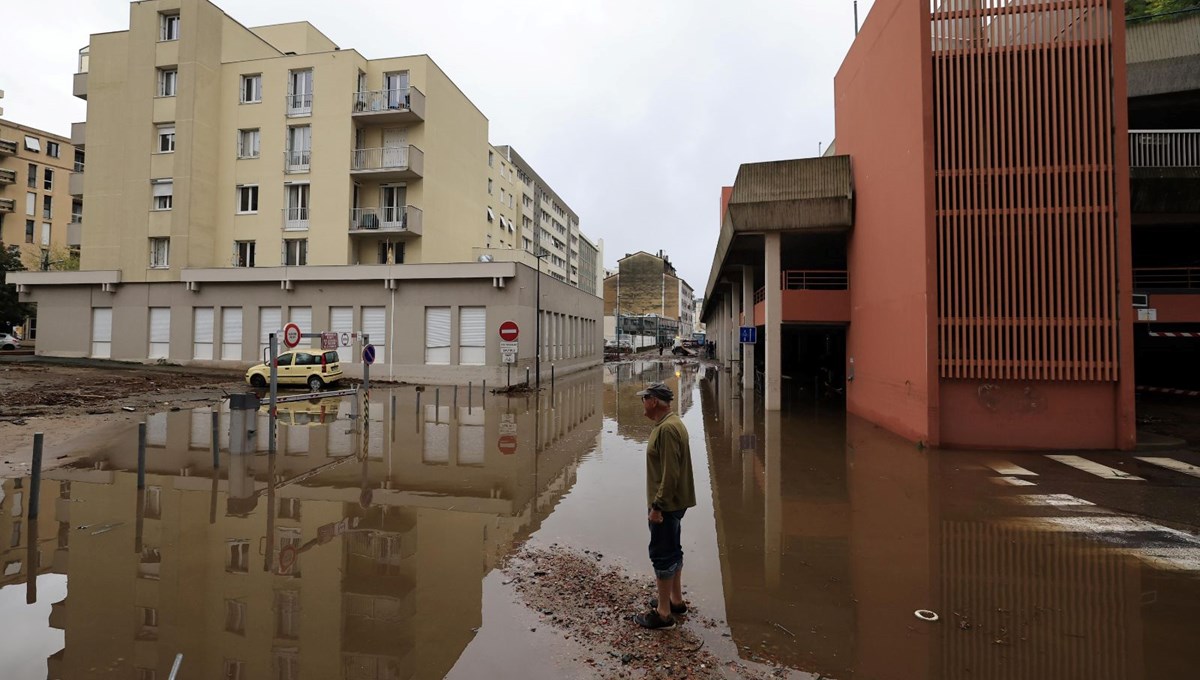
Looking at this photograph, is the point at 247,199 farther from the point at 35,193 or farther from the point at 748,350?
the point at 35,193

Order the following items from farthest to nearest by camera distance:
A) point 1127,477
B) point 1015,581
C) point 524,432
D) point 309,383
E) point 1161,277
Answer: point 309,383 < point 1161,277 < point 524,432 < point 1127,477 < point 1015,581

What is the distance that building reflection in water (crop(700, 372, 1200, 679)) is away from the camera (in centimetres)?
394

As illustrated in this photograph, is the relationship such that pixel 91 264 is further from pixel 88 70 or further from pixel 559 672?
pixel 559 672

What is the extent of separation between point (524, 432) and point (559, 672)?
10173 mm

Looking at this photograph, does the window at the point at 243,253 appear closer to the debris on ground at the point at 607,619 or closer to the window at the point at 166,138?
the window at the point at 166,138

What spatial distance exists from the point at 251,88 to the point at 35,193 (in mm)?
40063

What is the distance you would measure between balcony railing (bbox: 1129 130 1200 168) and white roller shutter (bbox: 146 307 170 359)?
123 ft

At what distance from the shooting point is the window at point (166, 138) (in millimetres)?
28938

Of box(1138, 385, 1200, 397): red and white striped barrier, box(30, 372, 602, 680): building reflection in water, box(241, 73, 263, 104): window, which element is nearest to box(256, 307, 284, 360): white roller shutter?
box(241, 73, 263, 104): window

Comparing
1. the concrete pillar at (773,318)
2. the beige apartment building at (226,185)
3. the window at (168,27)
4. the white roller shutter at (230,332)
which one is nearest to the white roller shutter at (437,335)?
the beige apartment building at (226,185)

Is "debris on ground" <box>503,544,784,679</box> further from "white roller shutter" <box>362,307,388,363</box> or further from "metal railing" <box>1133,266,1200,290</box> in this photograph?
"white roller shutter" <box>362,307,388,363</box>

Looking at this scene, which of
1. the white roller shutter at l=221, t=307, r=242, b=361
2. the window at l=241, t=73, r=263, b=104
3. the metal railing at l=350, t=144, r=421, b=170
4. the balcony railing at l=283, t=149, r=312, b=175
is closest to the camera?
the white roller shutter at l=221, t=307, r=242, b=361

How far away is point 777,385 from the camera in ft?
58.9

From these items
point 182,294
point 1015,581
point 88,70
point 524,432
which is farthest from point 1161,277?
point 88,70
